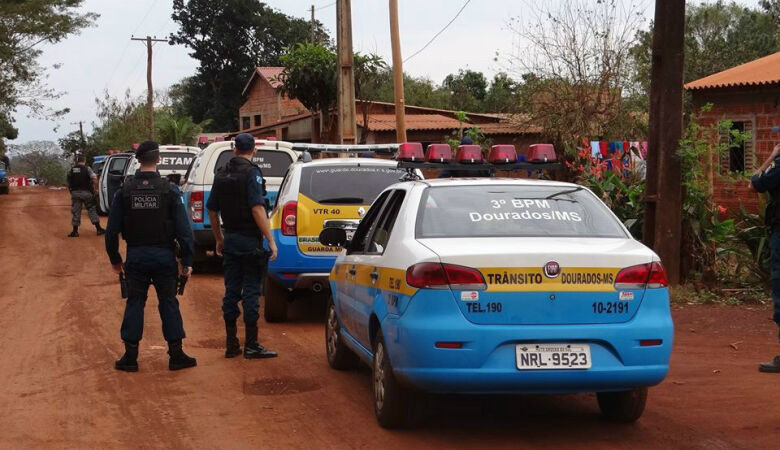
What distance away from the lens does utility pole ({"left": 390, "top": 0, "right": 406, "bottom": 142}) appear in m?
22.7

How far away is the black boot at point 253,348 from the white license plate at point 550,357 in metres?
3.76

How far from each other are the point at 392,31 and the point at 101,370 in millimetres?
16364

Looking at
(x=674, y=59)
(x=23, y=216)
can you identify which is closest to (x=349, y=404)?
(x=674, y=59)

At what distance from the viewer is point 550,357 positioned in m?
5.73

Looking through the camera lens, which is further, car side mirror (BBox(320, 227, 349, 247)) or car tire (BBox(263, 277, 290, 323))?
car tire (BBox(263, 277, 290, 323))

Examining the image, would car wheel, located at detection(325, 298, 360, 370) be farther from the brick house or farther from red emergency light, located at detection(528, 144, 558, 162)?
the brick house

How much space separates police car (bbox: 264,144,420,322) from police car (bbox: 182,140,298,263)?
392 centimetres

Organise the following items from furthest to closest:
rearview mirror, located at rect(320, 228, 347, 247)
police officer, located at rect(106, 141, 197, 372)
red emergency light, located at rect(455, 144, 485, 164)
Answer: police officer, located at rect(106, 141, 197, 372) < red emergency light, located at rect(455, 144, 485, 164) < rearview mirror, located at rect(320, 228, 347, 247)

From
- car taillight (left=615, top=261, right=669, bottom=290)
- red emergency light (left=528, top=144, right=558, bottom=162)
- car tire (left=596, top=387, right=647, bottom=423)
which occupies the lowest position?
car tire (left=596, top=387, right=647, bottom=423)

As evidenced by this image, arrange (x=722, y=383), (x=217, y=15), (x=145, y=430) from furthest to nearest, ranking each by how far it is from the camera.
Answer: (x=217, y=15) → (x=722, y=383) → (x=145, y=430)

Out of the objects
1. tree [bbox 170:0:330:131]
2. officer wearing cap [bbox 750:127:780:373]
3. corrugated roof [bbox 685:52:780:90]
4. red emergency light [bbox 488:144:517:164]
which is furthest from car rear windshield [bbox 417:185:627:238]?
tree [bbox 170:0:330:131]

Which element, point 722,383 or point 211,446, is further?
point 722,383

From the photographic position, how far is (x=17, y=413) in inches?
276

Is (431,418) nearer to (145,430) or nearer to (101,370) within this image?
(145,430)
